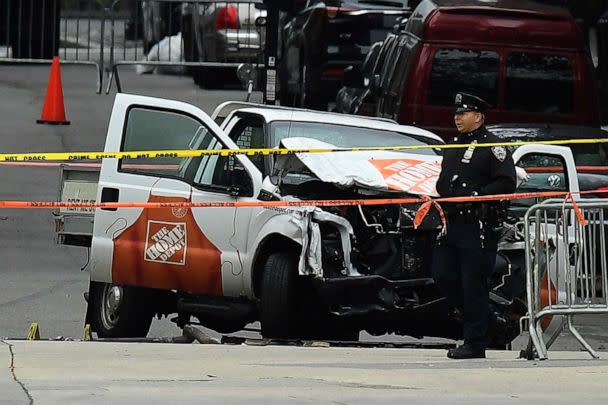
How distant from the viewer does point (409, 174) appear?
11.3 m

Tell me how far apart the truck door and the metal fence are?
11957 millimetres

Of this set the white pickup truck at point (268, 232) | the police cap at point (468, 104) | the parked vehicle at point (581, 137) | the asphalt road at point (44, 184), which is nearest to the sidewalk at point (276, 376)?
the white pickup truck at point (268, 232)

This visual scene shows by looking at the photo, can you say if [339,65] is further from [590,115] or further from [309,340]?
[309,340]

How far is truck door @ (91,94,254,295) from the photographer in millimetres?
11742

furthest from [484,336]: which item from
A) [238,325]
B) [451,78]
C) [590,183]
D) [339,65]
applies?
[339,65]

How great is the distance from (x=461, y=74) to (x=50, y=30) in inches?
397

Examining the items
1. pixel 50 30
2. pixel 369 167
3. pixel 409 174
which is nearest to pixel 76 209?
pixel 369 167

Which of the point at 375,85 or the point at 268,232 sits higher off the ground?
the point at 375,85

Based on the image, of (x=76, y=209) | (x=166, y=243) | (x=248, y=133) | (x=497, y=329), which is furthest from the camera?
(x=76, y=209)

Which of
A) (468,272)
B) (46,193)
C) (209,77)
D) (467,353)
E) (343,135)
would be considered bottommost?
(46,193)

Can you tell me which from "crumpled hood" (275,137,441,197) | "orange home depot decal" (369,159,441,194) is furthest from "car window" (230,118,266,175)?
"orange home depot decal" (369,159,441,194)

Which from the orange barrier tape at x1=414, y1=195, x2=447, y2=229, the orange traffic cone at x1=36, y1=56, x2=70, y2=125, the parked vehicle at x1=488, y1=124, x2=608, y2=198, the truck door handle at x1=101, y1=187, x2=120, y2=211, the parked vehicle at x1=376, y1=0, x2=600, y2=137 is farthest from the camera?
the orange traffic cone at x1=36, y1=56, x2=70, y2=125

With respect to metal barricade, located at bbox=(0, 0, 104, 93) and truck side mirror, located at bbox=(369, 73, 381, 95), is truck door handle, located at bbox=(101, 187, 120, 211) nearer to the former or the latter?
truck side mirror, located at bbox=(369, 73, 381, 95)

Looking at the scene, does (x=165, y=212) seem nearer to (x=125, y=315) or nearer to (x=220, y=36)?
(x=125, y=315)
